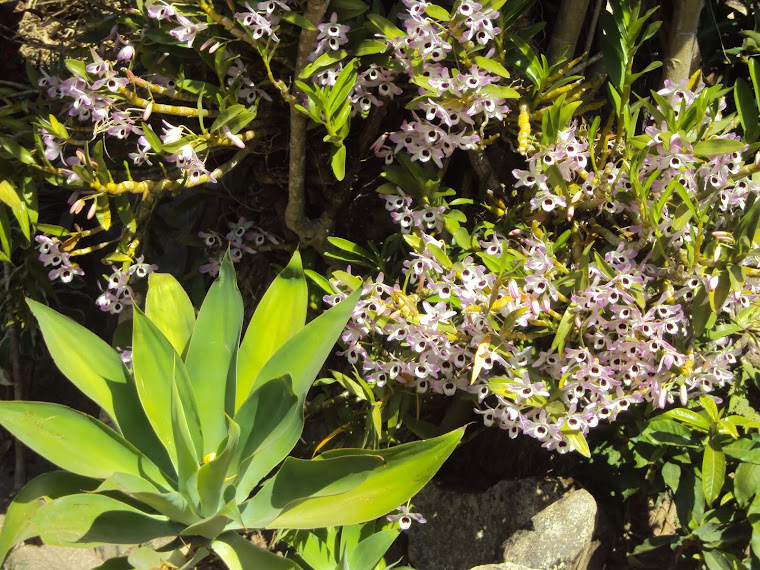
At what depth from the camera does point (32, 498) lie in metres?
1.71

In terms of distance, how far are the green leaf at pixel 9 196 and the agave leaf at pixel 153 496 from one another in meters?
0.79

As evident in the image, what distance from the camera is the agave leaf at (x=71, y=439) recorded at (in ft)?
5.59

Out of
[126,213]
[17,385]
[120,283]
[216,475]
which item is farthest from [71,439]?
[17,385]

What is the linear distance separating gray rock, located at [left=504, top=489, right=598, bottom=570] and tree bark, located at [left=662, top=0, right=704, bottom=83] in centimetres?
127

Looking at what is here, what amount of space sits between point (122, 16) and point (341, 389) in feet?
4.25

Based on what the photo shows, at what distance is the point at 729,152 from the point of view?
5.81 feet

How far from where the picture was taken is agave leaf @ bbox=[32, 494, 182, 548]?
1584 millimetres

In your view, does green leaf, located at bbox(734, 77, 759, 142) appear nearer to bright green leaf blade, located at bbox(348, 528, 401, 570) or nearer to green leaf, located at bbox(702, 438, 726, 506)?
green leaf, located at bbox(702, 438, 726, 506)

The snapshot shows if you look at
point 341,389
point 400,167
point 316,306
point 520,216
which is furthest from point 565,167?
point 341,389

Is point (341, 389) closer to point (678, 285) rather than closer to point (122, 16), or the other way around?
point (678, 285)

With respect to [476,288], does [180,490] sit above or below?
below

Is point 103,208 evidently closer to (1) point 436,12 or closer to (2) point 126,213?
(2) point 126,213

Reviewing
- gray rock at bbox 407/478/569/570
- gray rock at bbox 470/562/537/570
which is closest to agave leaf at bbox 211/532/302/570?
gray rock at bbox 470/562/537/570

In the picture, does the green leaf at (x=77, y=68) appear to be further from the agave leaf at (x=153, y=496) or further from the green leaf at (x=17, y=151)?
the agave leaf at (x=153, y=496)
